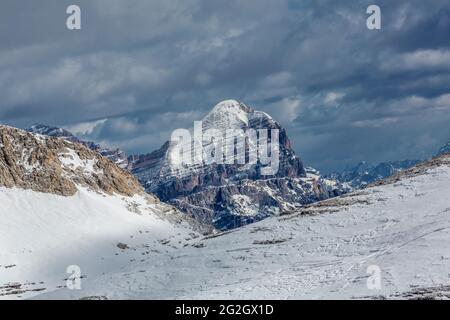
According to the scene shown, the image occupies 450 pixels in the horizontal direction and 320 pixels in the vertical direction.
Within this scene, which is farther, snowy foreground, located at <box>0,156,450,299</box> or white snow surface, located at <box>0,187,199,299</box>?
white snow surface, located at <box>0,187,199,299</box>

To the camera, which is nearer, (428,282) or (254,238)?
(428,282)

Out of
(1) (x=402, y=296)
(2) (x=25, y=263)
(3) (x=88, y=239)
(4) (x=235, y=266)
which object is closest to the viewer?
(1) (x=402, y=296)

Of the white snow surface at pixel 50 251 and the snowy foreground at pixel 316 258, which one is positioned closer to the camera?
the snowy foreground at pixel 316 258

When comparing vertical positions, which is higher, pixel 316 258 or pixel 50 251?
pixel 50 251

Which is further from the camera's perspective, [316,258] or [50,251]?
[50,251]

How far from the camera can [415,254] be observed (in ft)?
303

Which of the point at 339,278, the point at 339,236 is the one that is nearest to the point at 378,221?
the point at 339,236
